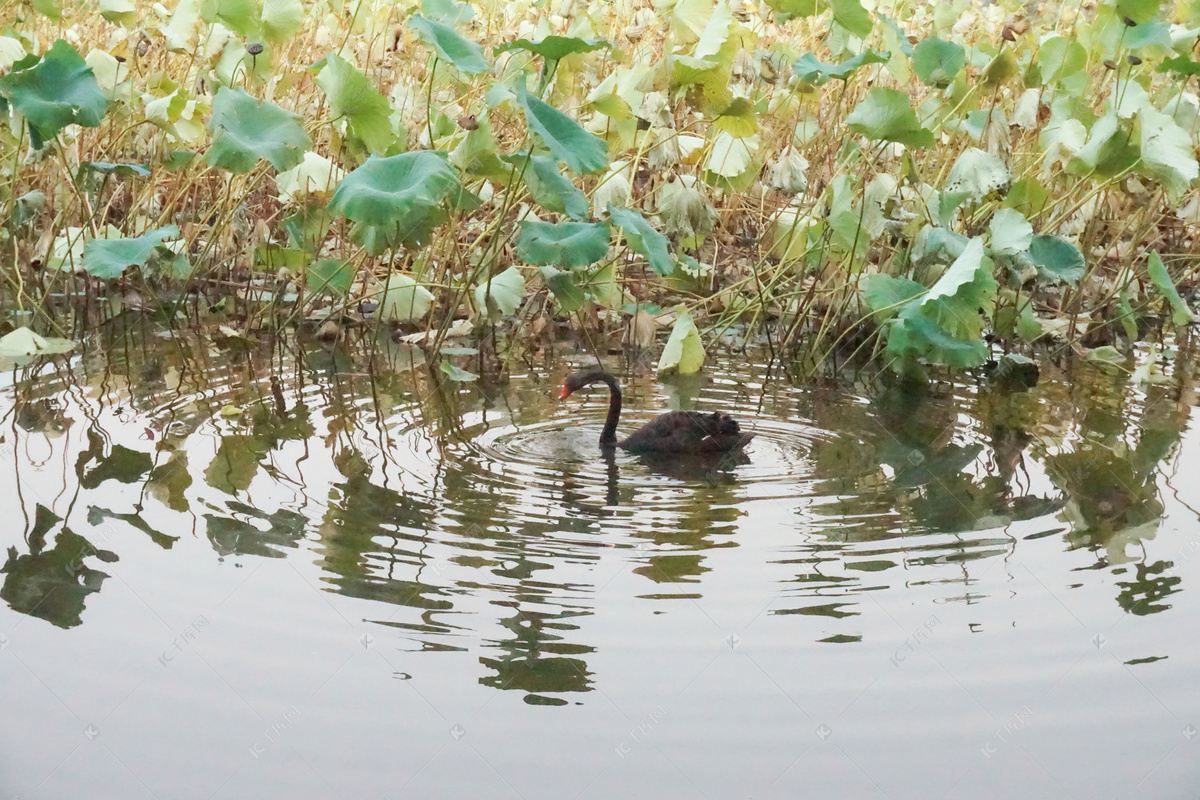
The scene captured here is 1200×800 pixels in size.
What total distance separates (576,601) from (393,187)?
175cm

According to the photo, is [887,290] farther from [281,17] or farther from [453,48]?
[281,17]

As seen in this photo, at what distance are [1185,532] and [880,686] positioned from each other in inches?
60.3

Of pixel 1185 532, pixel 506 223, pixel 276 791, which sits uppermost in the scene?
pixel 506 223

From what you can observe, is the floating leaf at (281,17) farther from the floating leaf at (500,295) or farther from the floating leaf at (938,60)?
the floating leaf at (938,60)

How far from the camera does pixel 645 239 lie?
502 cm

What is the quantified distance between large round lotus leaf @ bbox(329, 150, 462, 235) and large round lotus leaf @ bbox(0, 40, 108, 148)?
117 centimetres

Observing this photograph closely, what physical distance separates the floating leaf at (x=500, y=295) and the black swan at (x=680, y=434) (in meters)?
0.81

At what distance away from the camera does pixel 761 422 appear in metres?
5.29

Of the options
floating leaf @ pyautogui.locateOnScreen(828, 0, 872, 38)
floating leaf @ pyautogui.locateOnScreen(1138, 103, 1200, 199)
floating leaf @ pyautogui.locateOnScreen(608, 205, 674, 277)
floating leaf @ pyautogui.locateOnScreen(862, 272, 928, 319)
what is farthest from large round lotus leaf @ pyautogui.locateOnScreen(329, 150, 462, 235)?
floating leaf @ pyautogui.locateOnScreen(1138, 103, 1200, 199)

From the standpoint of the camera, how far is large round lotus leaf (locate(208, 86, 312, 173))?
496 centimetres

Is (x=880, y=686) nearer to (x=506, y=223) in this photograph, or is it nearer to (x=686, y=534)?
(x=686, y=534)

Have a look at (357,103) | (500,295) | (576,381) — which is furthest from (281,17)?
(576,381)

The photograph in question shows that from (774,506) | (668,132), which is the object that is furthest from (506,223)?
(774,506)

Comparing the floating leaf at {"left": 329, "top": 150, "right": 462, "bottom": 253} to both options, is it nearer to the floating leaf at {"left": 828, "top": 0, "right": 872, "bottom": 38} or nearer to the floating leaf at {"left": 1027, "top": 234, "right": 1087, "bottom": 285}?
the floating leaf at {"left": 828, "top": 0, "right": 872, "bottom": 38}
